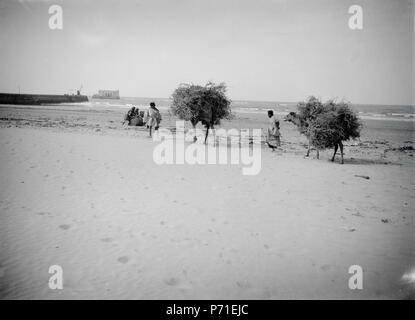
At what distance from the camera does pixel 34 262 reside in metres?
4.32

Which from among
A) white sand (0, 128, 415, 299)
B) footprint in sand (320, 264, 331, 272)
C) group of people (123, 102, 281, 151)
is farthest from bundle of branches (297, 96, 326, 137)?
footprint in sand (320, 264, 331, 272)

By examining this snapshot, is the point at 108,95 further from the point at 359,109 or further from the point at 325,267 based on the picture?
the point at 325,267

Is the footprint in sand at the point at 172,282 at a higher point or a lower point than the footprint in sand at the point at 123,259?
lower

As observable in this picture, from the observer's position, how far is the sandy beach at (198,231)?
396cm

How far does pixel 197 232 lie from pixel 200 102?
34.1 ft

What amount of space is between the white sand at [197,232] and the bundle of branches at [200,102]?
246 inches

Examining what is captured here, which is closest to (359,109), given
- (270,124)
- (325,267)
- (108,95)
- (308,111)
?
(270,124)

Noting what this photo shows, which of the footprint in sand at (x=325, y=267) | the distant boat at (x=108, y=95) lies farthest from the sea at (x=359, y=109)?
the distant boat at (x=108, y=95)

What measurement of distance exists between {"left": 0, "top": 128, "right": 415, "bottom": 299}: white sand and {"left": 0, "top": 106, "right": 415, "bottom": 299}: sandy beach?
22 millimetres

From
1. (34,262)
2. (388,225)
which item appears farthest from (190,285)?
(388,225)

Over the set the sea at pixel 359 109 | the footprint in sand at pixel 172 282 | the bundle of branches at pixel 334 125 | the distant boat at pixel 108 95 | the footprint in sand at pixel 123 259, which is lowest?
the footprint in sand at pixel 172 282

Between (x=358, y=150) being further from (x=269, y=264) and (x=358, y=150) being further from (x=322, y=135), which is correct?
(x=269, y=264)

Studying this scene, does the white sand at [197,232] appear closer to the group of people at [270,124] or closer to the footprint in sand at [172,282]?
the footprint in sand at [172,282]

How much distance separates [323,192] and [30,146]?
36.1 ft
